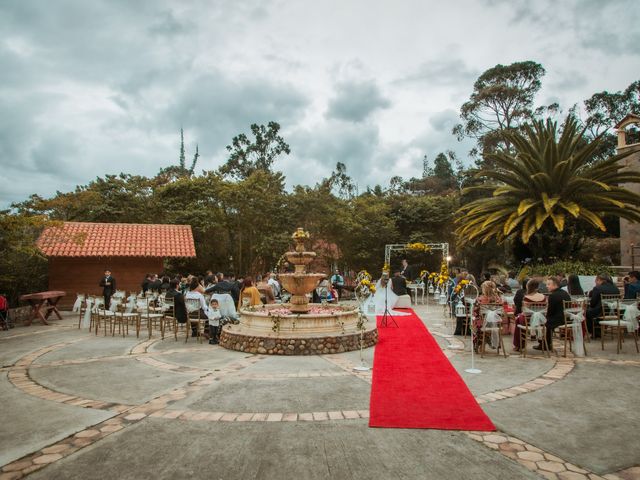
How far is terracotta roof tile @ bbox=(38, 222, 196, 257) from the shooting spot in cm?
1727

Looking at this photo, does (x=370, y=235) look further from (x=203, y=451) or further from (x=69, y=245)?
(x=203, y=451)

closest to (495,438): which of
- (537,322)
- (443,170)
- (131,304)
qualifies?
(537,322)

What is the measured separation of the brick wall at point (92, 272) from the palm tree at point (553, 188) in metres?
14.3

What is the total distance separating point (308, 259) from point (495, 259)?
21430 mm

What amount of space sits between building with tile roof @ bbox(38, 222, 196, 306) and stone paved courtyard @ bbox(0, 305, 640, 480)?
10.9 m

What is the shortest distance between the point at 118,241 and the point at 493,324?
16.0 metres

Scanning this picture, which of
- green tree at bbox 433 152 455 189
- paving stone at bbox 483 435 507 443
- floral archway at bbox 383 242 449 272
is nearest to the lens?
paving stone at bbox 483 435 507 443

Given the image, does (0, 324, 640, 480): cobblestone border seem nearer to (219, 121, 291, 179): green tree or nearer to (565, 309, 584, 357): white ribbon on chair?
(565, 309, 584, 357): white ribbon on chair

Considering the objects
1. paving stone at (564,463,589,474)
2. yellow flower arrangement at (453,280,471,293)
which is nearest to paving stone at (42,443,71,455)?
paving stone at (564,463,589,474)

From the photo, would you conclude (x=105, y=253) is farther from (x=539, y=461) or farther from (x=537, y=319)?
(x=539, y=461)

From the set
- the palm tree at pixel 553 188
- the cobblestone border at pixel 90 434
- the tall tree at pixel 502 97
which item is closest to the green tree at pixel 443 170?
the tall tree at pixel 502 97

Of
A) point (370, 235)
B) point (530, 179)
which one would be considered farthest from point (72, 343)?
point (370, 235)

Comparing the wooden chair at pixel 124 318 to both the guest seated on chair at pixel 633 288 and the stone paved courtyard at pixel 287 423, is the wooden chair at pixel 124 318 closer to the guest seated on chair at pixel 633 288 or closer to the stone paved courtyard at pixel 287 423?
the stone paved courtyard at pixel 287 423

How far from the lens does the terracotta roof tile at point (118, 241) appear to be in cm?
1727
